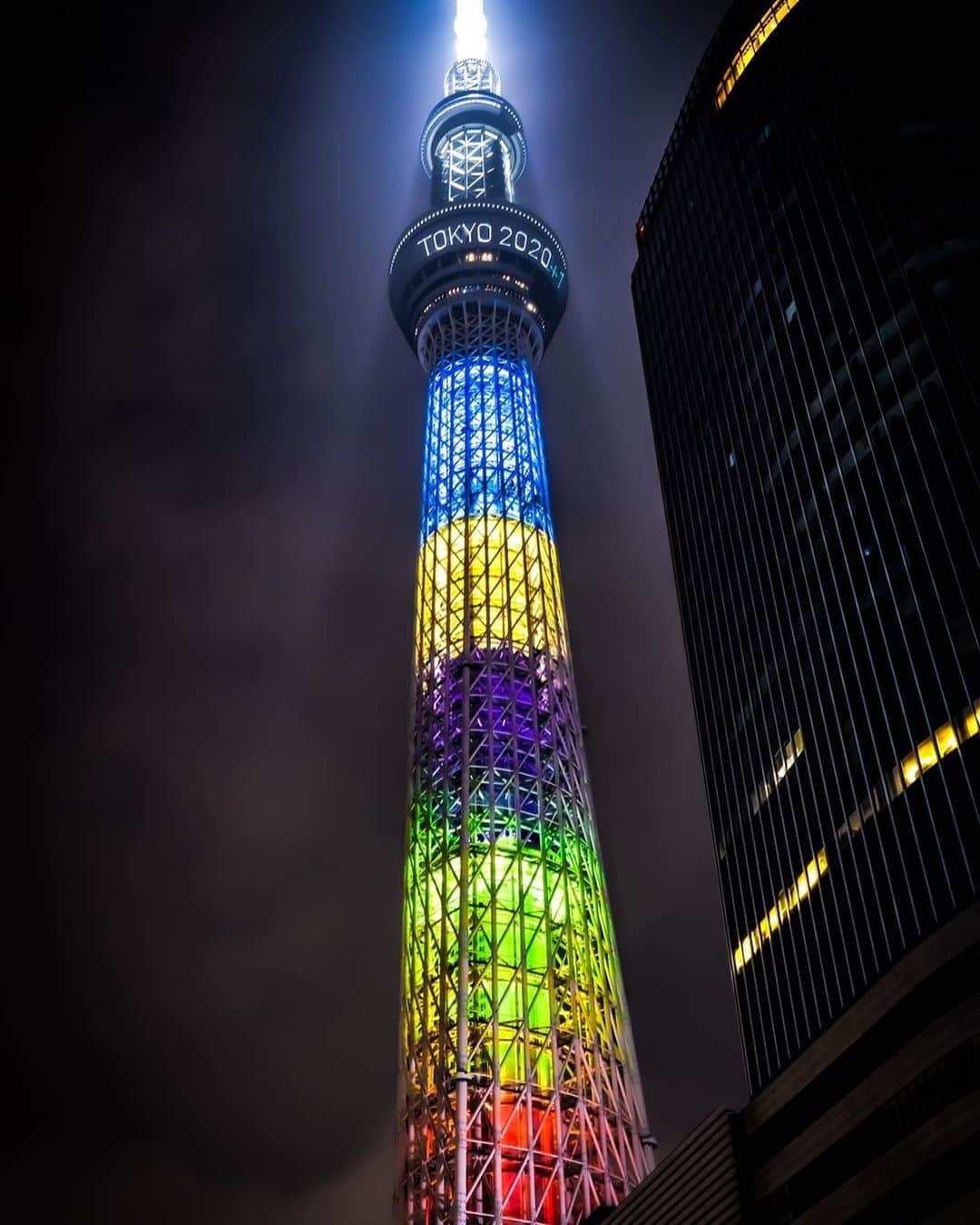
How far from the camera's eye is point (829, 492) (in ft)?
270

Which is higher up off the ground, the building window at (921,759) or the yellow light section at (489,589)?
the yellow light section at (489,589)

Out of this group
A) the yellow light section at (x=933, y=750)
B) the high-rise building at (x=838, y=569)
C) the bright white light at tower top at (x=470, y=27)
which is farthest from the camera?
the bright white light at tower top at (x=470, y=27)

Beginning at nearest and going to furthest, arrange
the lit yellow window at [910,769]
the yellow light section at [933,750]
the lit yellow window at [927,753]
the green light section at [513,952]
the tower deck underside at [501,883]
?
the yellow light section at [933,750] < the lit yellow window at [927,753] < the lit yellow window at [910,769] < the tower deck underside at [501,883] < the green light section at [513,952]

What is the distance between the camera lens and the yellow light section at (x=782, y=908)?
7606 cm

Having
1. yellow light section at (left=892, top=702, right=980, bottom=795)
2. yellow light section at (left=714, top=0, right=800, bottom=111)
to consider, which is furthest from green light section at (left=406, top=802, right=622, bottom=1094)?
yellow light section at (left=714, top=0, right=800, bottom=111)

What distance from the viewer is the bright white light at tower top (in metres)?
149

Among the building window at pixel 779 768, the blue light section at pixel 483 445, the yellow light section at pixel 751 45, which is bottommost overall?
the building window at pixel 779 768

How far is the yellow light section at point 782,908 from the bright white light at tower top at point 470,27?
108227 mm

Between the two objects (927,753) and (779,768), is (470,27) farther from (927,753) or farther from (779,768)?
(927,753)

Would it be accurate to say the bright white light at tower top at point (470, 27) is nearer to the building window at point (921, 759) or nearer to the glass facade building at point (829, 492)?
the glass facade building at point (829, 492)

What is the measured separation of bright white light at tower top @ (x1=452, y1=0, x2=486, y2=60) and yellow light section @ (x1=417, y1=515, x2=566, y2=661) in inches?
2917

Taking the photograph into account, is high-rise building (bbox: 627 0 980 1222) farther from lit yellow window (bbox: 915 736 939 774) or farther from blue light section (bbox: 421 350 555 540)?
blue light section (bbox: 421 350 555 540)

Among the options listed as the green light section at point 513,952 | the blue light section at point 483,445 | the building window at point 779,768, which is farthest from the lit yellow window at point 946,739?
the blue light section at point 483,445

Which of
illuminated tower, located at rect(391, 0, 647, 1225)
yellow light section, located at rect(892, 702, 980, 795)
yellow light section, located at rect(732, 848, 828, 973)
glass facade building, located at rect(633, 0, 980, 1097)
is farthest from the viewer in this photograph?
yellow light section, located at rect(732, 848, 828, 973)
